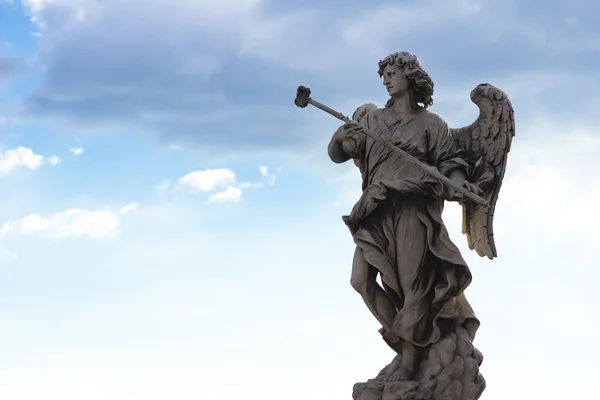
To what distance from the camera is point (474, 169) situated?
14086mm

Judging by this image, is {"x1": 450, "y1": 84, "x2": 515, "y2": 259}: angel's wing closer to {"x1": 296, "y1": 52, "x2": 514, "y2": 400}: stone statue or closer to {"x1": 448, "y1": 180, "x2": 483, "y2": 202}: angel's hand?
{"x1": 296, "y1": 52, "x2": 514, "y2": 400}: stone statue

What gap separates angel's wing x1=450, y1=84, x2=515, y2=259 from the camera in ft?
45.9

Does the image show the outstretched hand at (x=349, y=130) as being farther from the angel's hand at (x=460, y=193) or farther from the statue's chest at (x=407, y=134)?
the angel's hand at (x=460, y=193)

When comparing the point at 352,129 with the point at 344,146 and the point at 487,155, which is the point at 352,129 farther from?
the point at 487,155

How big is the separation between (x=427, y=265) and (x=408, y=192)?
0.78 m

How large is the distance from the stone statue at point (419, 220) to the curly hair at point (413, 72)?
0.03 feet

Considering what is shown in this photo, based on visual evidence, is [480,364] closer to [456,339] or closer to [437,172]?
[456,339]

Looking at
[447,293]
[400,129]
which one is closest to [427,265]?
[447,293]

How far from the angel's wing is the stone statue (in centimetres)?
1

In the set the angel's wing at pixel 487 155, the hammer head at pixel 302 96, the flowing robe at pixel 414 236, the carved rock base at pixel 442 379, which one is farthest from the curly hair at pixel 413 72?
the carved rock base at pixel 442 379

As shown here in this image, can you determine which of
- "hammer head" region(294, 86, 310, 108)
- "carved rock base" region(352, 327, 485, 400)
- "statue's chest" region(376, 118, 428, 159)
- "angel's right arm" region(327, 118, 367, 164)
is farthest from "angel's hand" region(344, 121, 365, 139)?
"carved rock base" region(352, 327, 485, 400)

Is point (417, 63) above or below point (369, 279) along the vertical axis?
above

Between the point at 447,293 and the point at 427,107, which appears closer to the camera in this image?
the point at 447,293

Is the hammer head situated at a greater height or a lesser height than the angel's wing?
greater
